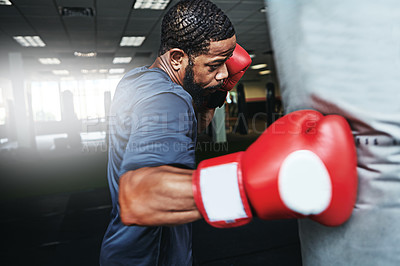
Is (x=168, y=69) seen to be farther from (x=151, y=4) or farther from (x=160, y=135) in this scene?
(x=151, y=4)

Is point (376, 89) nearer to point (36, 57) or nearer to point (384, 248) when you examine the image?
point (384, 248)

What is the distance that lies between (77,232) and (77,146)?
5170mm

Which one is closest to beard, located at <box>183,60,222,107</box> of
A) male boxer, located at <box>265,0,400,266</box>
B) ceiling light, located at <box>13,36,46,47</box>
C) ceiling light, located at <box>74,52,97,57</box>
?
male boxer, located at <box>265,0,400,266</box>

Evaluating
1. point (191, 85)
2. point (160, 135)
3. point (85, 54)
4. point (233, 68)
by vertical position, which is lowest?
point (160, 135)

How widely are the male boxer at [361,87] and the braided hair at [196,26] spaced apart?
352 millimetres

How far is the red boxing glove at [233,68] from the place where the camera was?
1375 millimetres

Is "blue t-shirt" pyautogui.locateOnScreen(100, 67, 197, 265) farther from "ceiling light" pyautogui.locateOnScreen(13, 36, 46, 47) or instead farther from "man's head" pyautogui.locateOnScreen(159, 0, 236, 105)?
"ceiling light" pyautogui.locateOnScreen(13, 36, 46, 47)

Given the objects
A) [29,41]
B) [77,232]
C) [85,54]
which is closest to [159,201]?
[77,232]

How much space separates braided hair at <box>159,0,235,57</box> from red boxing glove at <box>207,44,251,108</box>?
49cm

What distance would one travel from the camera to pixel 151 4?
473cm

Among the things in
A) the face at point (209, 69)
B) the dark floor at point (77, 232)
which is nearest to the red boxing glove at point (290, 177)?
the face at point (209, 69)

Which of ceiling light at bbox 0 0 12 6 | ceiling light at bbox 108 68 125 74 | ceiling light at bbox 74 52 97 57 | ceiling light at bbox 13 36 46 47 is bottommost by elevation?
ceiling light at bbox 108 68 125 74

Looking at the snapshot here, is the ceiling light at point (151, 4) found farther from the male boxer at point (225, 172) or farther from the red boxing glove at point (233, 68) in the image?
the male boxer at point (225, 172)

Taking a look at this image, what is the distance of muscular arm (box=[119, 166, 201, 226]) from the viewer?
50 centimetres
